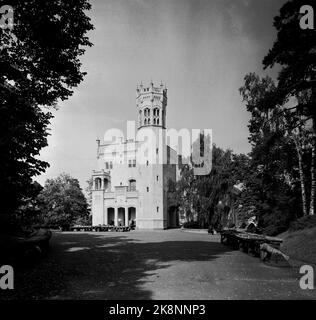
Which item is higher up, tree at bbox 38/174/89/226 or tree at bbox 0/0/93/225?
tree at bbox 0/0/93/225

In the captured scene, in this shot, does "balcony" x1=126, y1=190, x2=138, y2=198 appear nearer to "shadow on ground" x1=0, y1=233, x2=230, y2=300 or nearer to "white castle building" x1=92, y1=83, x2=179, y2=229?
"white castle building" x1=92, y1=83, x2=179, y2=229

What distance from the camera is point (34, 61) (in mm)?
12188

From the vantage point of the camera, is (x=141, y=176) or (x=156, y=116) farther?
(x=156, y=116)

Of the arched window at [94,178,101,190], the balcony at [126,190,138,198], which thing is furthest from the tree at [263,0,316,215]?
the arched window at [94,178,101,190]

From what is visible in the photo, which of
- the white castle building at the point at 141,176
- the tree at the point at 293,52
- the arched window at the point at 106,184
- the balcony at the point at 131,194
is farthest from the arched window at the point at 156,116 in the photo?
the tree at the point at 293,52

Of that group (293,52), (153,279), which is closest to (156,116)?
(293,52)

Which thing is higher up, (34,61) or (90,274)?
(34,61)

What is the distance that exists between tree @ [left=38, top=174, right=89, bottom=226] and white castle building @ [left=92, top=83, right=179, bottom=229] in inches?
136

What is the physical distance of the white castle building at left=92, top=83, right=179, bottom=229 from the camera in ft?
172

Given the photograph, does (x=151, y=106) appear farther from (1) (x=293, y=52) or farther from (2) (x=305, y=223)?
(1) (x=293, y=52)

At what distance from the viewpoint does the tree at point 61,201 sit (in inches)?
2117

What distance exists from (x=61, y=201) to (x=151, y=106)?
2070 centimetres
